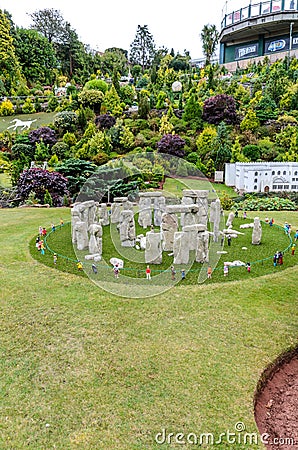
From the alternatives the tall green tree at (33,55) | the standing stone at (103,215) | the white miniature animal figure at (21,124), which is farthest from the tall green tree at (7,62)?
the standing stone at (103,215)

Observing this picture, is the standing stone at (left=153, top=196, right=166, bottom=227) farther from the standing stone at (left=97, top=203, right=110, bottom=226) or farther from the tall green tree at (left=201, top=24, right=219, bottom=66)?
the tall green tree at (left=201, top=24, right=219, bottom=66)

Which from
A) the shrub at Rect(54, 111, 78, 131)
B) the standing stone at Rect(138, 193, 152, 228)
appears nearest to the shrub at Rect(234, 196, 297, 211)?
the standing stone at Rect(138, 193, 152, 228)

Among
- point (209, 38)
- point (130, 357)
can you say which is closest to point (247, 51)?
point (209, 38)

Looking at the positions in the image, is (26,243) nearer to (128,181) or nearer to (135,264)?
(135,264)

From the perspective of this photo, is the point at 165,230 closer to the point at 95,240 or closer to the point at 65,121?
the point at 95,240

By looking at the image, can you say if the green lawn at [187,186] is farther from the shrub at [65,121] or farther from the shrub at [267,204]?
the shrub at [65,121]

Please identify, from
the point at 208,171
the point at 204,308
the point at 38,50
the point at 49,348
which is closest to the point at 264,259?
the point at 204,308
